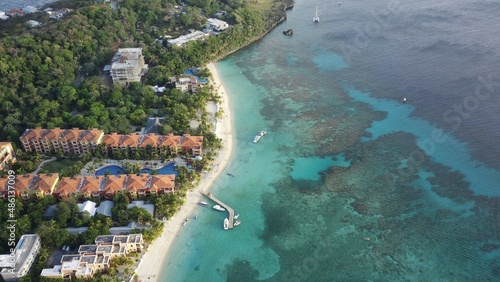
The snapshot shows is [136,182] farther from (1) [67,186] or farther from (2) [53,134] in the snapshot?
(2) [53,134]

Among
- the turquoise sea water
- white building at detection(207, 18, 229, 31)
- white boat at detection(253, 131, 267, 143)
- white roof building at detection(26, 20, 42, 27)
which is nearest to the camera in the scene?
the turquoise sea water

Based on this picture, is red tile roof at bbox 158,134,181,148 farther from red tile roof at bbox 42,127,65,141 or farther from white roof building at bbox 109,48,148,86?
white roof building at bbox 109,48,148,86

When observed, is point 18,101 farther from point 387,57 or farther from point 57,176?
point 387,57

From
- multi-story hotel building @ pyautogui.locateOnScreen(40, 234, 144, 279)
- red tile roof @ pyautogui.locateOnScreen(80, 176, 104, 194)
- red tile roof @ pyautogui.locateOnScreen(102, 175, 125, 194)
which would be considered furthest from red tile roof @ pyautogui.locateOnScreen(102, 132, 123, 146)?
multi-story hotel building @ pyautogui.locateOnScreen(40, 234, 144, 279)

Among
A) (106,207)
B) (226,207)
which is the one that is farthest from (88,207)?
(226,207)

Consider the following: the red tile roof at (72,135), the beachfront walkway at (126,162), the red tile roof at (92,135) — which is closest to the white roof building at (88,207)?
the beachfront walkway at (126,162)

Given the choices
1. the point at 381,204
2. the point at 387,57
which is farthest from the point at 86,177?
the point at 387,57

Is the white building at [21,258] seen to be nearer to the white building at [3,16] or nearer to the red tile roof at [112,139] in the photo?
the red tile roof at [112,139]
